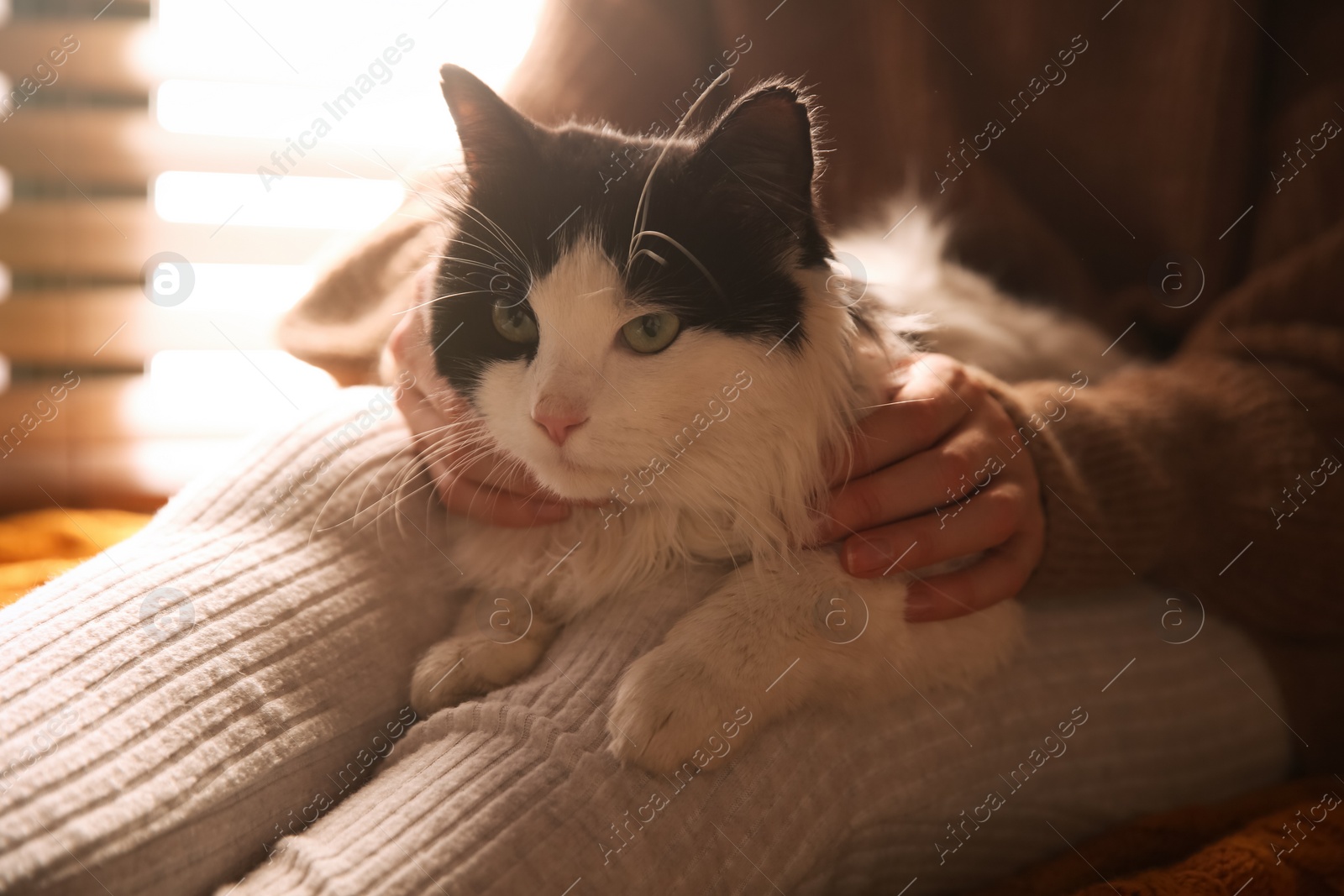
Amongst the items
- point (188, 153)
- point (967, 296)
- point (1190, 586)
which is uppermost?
point (188, 153)

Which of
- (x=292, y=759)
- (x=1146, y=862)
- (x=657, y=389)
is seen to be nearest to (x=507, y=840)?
(x=292, y=759)

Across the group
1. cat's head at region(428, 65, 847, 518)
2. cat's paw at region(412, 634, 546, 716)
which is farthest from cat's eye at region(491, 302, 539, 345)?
cat's paw at region(412, 634, 546, 716)

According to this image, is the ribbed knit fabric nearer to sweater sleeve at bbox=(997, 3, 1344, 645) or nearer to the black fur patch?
sweater sleeve at bbox=(997, 3, 1344, 645)

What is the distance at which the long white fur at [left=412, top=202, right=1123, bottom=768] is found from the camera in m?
0.90

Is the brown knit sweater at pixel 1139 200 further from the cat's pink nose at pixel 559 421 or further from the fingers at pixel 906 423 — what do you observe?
the cat's pink nose at pixel 559 421

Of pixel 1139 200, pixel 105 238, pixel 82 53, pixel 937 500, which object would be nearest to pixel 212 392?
pixel 105 238

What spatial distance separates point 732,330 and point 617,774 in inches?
19.6

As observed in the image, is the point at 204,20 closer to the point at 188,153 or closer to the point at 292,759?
the point at 188,153

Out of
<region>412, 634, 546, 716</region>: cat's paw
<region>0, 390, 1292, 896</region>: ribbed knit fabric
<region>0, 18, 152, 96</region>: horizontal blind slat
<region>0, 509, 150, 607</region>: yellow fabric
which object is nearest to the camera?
<region>0, 390, 1292, 896</region>: ribbed knit fabric

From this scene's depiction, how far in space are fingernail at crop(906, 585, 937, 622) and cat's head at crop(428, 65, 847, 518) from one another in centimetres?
21

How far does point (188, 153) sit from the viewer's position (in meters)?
1.90

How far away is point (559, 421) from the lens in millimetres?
874

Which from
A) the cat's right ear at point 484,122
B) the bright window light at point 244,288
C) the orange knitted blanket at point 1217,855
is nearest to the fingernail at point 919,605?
the orange knitted blanket at point 1217,855

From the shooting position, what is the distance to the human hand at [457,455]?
1072 millimetres
